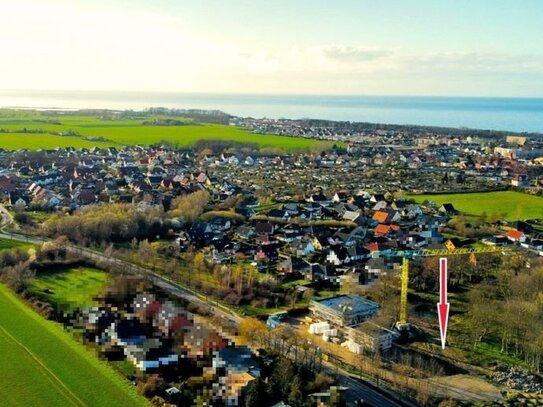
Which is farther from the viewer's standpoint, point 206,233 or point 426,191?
point 426,191

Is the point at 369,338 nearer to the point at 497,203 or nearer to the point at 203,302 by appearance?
the point at 203,302

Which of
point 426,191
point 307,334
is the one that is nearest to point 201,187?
point 426,191

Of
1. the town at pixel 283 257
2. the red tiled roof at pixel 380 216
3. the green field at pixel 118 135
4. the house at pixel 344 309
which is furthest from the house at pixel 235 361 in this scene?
the green field at pixel 118 135

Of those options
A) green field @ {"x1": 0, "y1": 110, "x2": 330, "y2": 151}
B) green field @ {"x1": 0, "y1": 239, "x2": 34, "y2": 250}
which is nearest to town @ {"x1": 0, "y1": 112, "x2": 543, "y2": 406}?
green field @ {"x1": 0, "y1": 239, "x2": 34, "y2": 250}

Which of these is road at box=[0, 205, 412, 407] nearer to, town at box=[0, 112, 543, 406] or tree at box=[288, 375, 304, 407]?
town at box=[0, 112, 543, 406]

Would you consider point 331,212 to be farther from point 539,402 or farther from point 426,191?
point 539,402

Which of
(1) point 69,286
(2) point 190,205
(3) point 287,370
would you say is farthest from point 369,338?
(2) point 190,205
